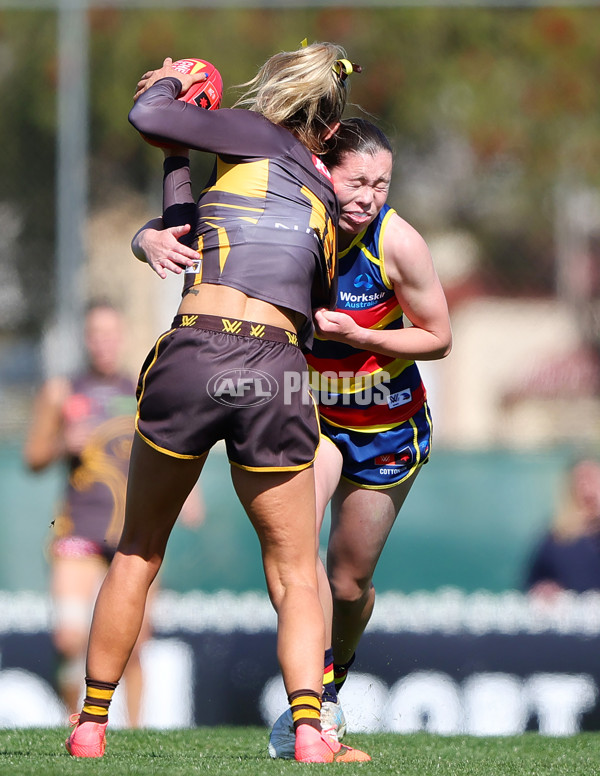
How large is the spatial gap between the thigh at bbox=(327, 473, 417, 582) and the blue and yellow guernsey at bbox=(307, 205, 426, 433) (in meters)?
0.23

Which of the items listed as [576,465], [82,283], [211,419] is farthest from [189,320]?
[82,283]

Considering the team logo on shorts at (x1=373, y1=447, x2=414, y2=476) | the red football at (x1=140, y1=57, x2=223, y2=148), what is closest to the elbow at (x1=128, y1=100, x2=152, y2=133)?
the red football at (x1=140, y1=57, x2=223, y2=148)

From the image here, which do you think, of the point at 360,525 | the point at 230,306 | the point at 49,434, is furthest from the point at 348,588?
Answer: the point at 49,434

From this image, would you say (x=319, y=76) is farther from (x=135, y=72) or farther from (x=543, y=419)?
(x=135, y=72)

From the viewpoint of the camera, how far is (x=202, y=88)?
3.29 meters

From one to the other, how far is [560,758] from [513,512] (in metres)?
4.04

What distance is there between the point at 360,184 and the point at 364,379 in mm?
708

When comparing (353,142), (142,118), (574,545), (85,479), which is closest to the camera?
(142,118)

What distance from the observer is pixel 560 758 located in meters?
3.64

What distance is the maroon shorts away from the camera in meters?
3.07

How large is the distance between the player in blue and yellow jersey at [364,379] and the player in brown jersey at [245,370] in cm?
27

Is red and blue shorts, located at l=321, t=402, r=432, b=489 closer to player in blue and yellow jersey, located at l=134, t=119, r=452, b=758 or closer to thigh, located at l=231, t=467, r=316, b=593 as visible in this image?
player in blue and yellow jersey, located at l=134, t=119, r=452, b=758

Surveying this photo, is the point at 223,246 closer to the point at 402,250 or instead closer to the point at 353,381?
the point at 402,250

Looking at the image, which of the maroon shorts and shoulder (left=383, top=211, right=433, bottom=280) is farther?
shoulder (left=383, top=211, right=433, bottom=280)
